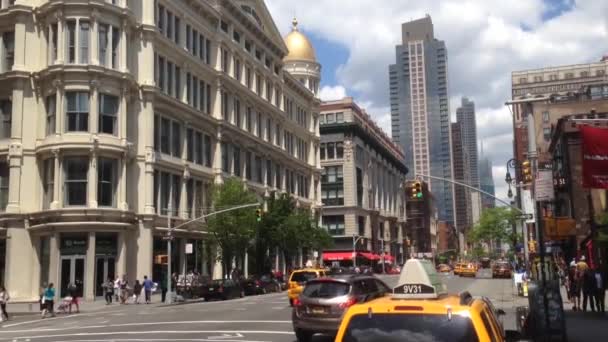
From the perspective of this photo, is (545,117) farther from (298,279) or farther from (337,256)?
(298,279)

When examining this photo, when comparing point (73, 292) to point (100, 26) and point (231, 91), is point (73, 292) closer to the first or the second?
point (100, 26)

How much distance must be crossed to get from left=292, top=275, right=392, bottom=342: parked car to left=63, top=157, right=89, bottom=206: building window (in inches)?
1149

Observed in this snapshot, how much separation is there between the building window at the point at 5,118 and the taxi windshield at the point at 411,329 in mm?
45492

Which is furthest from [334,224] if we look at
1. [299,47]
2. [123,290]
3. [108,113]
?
[123,290]

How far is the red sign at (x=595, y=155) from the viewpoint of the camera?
1859 cm

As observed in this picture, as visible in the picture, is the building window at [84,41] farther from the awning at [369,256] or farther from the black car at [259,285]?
the awning at [369,256]

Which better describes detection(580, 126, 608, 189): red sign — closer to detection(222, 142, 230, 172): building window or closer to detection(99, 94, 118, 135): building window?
detection(99, 94, 118, 135): building window

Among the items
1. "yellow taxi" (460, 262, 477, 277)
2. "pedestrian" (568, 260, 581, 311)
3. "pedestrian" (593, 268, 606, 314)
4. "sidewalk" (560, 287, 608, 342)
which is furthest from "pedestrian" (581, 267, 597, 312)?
"yellow taxi" (460, 262, 477, 277)

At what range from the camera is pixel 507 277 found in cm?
7044

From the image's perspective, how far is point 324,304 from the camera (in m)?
17.0

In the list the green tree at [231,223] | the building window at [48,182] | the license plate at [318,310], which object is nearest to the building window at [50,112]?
the building window at [48,182]

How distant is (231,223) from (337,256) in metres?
58.1

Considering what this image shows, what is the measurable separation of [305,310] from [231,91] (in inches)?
1918

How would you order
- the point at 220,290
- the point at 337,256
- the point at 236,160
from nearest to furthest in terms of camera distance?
the point at 220,290
the point at 236,160
the point at 337,256
